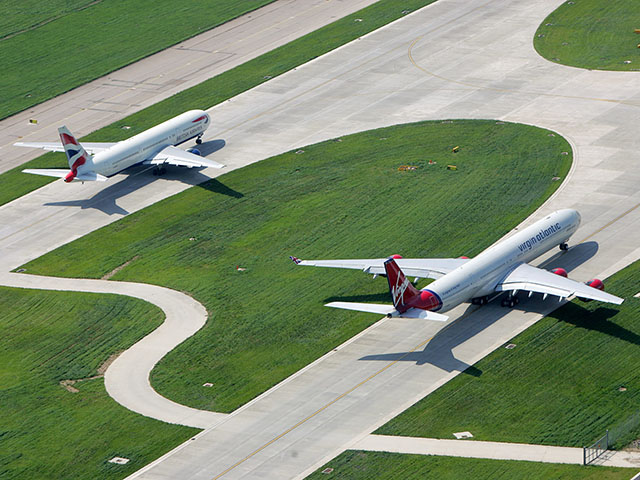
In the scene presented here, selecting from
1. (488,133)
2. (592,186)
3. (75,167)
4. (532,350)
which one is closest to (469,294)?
(532,350)

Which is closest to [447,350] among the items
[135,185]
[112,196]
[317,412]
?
[317,412]

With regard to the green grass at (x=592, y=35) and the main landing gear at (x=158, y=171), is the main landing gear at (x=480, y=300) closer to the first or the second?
the main landing gear at (x=158, y=171)

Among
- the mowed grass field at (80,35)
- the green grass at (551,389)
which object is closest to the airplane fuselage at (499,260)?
the green grass at (551,389)

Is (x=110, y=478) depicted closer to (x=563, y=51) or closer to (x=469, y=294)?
(x=469, y=294)

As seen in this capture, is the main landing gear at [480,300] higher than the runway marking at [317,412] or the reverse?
higher

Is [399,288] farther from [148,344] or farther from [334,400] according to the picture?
[148,344]
